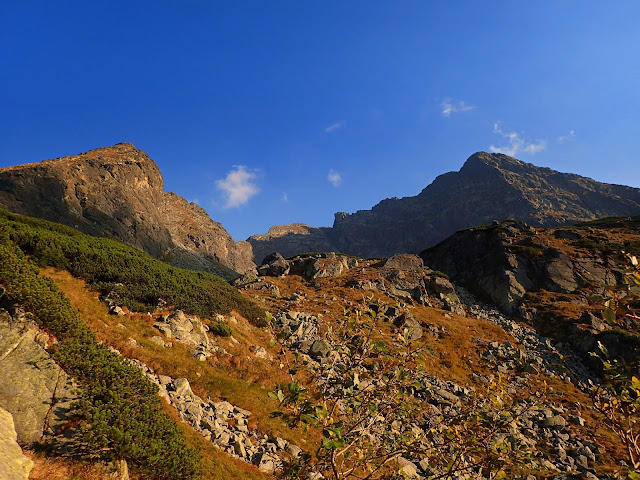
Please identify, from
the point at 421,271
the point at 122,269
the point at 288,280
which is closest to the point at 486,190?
the point at 421,271

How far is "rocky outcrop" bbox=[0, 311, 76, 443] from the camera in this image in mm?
6925

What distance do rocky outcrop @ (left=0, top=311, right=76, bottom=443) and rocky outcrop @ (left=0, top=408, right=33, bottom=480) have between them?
0.35 metres

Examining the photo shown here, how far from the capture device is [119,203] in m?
103

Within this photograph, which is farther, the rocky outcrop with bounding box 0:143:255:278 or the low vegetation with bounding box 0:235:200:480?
the rocky outcrop with bounding box 0:143:255:278

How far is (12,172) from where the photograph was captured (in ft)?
265

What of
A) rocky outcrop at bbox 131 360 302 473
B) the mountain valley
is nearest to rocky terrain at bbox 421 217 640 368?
the mountain valley

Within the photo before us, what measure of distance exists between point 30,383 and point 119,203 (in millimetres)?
112833

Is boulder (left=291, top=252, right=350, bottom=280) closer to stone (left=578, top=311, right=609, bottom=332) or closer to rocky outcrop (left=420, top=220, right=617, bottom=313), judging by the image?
rocky outcrop (left=420, top=220, right=617, bottom=313)

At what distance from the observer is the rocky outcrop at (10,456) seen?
5.39m

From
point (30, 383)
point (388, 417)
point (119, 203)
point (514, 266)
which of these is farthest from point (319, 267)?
point (119, 203)

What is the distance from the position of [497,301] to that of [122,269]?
45.5 meters

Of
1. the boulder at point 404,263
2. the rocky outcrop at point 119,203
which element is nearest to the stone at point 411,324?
the boulder at point 404,263

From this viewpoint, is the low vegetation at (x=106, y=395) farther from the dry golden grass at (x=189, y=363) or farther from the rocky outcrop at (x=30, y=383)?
the dry golden grass at (x=189, y=363)

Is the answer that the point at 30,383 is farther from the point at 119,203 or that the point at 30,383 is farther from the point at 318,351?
the point at 119,203
